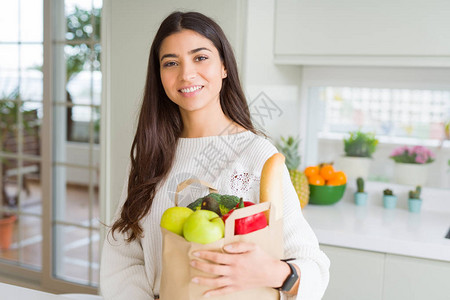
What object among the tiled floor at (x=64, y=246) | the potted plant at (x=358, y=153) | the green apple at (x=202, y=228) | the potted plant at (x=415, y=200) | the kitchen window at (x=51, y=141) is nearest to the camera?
the green apple at (x=202, y=228)

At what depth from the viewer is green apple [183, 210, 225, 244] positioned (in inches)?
29.2

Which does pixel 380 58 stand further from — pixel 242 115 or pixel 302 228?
pixel 302 228

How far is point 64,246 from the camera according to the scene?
3938mm

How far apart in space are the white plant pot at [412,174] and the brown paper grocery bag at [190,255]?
181 cm

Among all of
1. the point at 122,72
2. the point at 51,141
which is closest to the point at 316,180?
the point at 122,72

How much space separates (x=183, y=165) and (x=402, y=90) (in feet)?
5.34

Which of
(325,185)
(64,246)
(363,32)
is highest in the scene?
(363,32)

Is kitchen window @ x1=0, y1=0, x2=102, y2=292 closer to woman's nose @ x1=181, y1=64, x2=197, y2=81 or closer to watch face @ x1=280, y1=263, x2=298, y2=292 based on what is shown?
woman's nose @ x1=181, y1=64, x2=197, y2=81

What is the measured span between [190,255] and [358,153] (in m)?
1.98

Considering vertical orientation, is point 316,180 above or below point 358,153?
below

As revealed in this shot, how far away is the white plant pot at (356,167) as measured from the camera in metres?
2.55

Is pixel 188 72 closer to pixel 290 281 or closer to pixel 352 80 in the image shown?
pixel 290 281

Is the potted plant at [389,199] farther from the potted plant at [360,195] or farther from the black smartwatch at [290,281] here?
the black smartwatch at [290,281]

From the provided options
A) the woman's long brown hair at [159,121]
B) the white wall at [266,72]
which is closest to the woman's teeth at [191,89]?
the woman's long brown hair at [159,121]
